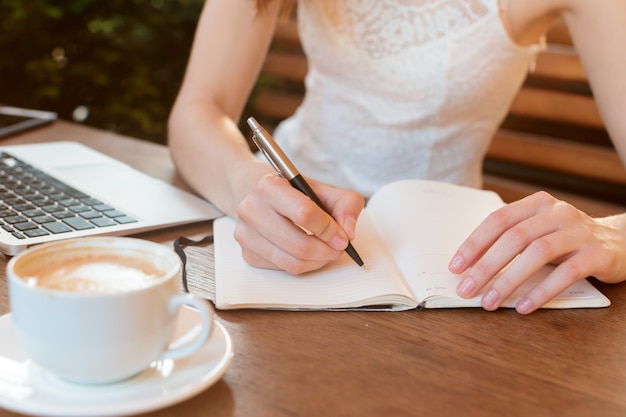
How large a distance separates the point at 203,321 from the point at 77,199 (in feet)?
1.50

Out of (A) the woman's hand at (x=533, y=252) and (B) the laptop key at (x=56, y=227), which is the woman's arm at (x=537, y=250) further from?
(B) the laptop key at (x=56, y=227)

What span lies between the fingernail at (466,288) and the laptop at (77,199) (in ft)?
1.16

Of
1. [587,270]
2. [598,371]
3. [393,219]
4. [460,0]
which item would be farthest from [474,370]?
[460,0]

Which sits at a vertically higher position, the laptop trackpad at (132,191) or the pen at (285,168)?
the pen at (285,168)

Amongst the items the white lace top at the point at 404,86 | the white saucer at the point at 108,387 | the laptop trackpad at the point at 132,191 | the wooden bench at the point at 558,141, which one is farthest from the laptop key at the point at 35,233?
the wooden bench at the point at 558,141

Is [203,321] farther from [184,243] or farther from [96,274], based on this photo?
[184,243]

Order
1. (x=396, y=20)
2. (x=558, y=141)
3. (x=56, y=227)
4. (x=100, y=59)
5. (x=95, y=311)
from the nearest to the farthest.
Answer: (x=95, y=311) → (x=56, y=227) → (x=396, y=20) → (x=558, y=141) → (x=100, y=59)

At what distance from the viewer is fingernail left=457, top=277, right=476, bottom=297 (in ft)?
2.42

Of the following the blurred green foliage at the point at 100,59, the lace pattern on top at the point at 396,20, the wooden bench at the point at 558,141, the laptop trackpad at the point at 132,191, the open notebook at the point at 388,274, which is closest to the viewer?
the open notebook at the point at 388,274

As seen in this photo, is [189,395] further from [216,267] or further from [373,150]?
[373,150]

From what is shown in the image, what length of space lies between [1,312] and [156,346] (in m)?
0.22

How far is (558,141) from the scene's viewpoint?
81.7 inches

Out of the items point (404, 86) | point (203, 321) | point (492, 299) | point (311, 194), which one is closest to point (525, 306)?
point (492, 299)

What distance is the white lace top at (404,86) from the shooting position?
1.30 metres
